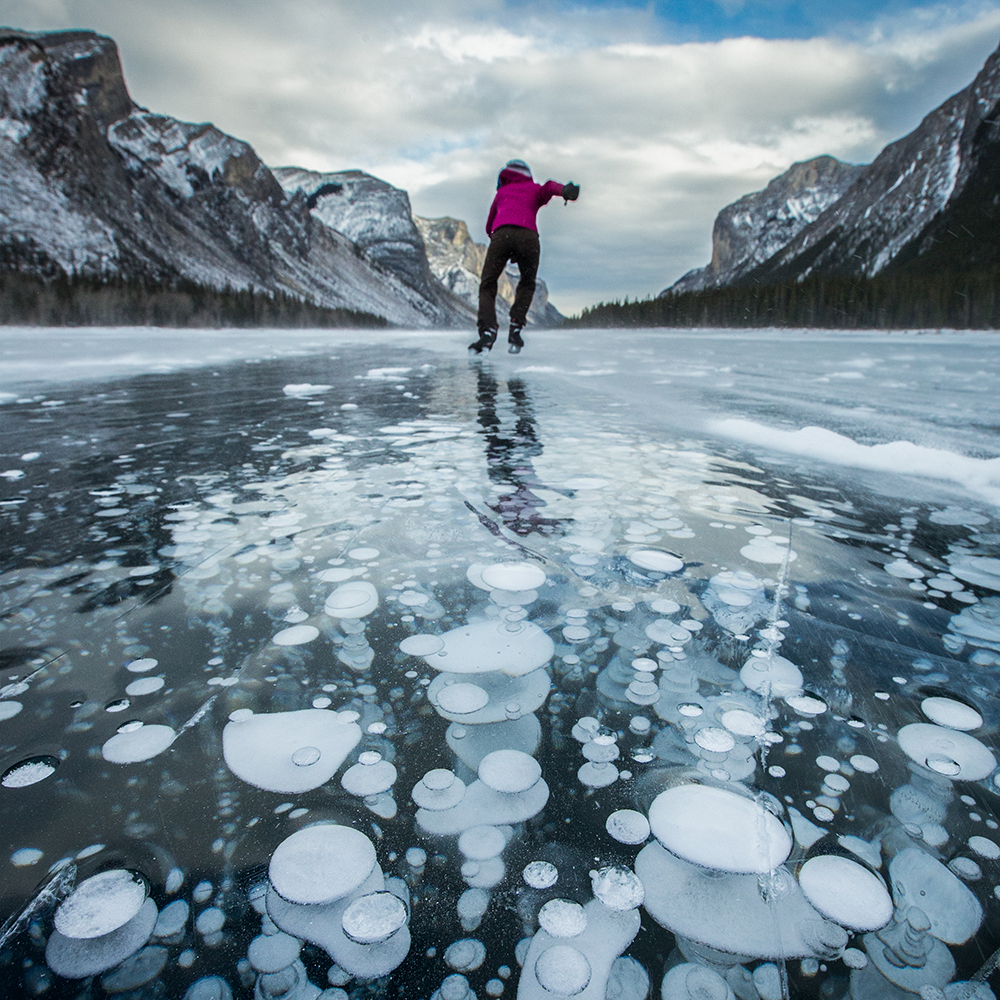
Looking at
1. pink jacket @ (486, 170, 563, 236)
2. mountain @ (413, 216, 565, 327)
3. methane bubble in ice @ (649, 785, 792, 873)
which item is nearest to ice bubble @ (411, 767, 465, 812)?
methane bubble in ice @ (649, 785, 792, 873)

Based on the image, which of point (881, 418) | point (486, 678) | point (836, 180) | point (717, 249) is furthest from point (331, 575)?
point (836, 180)

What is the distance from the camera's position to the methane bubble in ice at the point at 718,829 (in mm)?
563

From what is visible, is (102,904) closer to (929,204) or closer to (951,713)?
(951,713)

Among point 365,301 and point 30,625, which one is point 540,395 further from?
point 365,301

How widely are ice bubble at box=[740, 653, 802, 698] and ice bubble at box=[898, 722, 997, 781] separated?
0.13 meters

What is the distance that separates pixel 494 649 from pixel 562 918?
0.43 meters

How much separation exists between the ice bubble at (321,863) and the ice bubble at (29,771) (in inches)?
11.8

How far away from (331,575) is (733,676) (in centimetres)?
74

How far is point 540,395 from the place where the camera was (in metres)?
3.84

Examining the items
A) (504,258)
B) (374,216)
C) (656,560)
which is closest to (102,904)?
(656,560)

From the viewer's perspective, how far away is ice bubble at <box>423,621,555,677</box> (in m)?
0.86

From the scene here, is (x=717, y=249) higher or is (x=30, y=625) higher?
(x=717, y=249)

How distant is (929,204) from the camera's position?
3248 inches

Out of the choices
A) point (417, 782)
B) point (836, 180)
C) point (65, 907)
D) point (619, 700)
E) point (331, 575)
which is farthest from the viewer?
point (836, 180)
